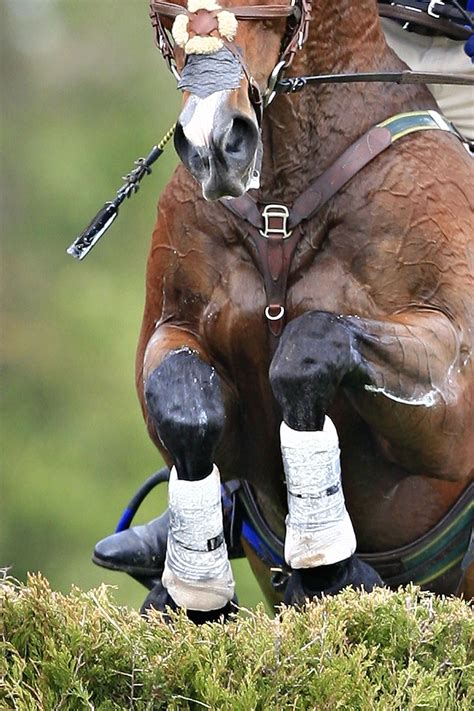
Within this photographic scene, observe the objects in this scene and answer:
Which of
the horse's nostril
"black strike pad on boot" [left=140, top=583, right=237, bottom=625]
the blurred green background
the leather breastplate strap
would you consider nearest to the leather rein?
the leather breastplate strap

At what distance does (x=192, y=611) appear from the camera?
420cm

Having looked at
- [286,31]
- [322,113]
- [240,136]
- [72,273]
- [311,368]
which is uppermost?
[286,31]

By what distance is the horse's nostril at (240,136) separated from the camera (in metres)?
3.59

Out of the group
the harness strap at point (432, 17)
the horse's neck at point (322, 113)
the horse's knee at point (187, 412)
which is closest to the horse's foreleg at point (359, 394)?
the horse's knee at point (187, 412)

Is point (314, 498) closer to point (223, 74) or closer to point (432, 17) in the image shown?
point (223, 74)

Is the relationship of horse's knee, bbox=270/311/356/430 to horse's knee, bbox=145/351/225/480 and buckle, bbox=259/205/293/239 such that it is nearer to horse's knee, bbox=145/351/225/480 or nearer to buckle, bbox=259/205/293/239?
horse's knee, bbox=145/351/225/480

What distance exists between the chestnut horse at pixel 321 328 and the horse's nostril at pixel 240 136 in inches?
6.3

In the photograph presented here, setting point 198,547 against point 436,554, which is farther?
point 436,554

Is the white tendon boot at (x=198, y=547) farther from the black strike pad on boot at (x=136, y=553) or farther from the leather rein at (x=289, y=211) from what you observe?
the black strike pad on boot at (x=136, y=553)

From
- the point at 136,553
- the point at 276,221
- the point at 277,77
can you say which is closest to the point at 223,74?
the point at 277,77

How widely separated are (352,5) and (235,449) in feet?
4.01

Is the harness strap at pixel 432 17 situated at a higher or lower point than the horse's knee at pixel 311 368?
higher

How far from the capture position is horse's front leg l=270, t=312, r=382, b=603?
394cm

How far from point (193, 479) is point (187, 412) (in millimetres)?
176
